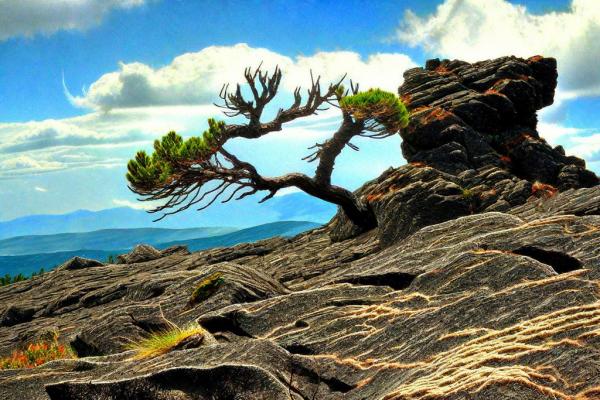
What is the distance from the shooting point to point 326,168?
132ft

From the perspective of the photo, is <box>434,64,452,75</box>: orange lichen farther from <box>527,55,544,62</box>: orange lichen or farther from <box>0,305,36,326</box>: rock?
<box>0,305,36,326</box>: rock

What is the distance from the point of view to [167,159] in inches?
1422

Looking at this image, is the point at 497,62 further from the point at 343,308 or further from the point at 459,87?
the point at 343,308

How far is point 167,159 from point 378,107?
13599 millimetres

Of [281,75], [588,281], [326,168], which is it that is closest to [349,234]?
[326,168]

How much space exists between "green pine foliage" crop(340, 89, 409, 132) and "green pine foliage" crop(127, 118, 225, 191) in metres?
9.10

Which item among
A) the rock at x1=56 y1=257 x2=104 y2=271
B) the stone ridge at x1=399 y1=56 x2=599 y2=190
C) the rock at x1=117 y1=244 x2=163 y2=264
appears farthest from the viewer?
the rock at x1=117 y1=244 x2=163 y2=264

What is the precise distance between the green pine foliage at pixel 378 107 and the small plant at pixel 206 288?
22183 millimetres

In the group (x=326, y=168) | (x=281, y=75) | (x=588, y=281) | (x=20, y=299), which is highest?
(x=281, y=75)

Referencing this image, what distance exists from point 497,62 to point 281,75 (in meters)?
20.5

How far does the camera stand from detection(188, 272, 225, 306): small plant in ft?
63.4

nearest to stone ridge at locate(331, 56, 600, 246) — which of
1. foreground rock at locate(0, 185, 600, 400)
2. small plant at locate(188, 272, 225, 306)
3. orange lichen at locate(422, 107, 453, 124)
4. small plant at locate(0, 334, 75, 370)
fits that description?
orange lichen at locate(422, 107, 453, 124)

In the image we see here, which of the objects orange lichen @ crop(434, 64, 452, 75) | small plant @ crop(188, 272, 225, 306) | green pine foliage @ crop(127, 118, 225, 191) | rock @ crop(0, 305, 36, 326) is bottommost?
rock @ crop(0, 305, 36, 326)

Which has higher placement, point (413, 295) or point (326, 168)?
point (326, 168)
